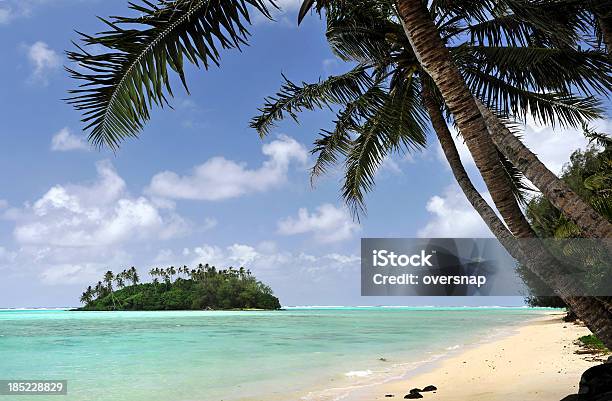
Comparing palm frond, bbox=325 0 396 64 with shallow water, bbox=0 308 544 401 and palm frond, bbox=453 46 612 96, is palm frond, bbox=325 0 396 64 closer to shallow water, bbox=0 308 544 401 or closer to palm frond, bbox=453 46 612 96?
palm frond, bbox=453 46 612 96

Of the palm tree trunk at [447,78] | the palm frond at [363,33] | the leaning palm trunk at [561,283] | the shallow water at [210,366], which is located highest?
the palm frond at [363,33]

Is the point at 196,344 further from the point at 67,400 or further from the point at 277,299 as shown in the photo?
the point at 277,299

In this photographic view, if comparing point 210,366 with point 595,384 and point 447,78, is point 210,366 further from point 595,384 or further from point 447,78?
point 447,78

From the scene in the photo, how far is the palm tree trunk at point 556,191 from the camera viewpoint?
4.71 meters

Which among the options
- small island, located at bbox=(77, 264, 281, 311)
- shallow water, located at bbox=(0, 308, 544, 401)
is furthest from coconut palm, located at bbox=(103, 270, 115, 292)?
shallow water, located at bbox=(0, 308, 544, 401)

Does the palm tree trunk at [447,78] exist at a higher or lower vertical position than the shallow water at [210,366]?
higher

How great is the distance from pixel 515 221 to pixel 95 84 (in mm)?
3884

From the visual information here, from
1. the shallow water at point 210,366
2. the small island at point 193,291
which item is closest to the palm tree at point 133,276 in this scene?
the small island at point 193,291

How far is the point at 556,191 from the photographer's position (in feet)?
16.0

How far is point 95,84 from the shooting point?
14.9 ft

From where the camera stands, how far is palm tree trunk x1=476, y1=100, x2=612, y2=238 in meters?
4.71

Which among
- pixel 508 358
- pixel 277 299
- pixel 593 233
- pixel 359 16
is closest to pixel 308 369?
pixel 508 358

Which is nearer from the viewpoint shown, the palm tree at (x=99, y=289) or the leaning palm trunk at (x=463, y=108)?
the leaning palm trunk at (x=463, y=108)

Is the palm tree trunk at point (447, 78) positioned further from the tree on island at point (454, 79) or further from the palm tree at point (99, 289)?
the palm tree at point (99, 289)
